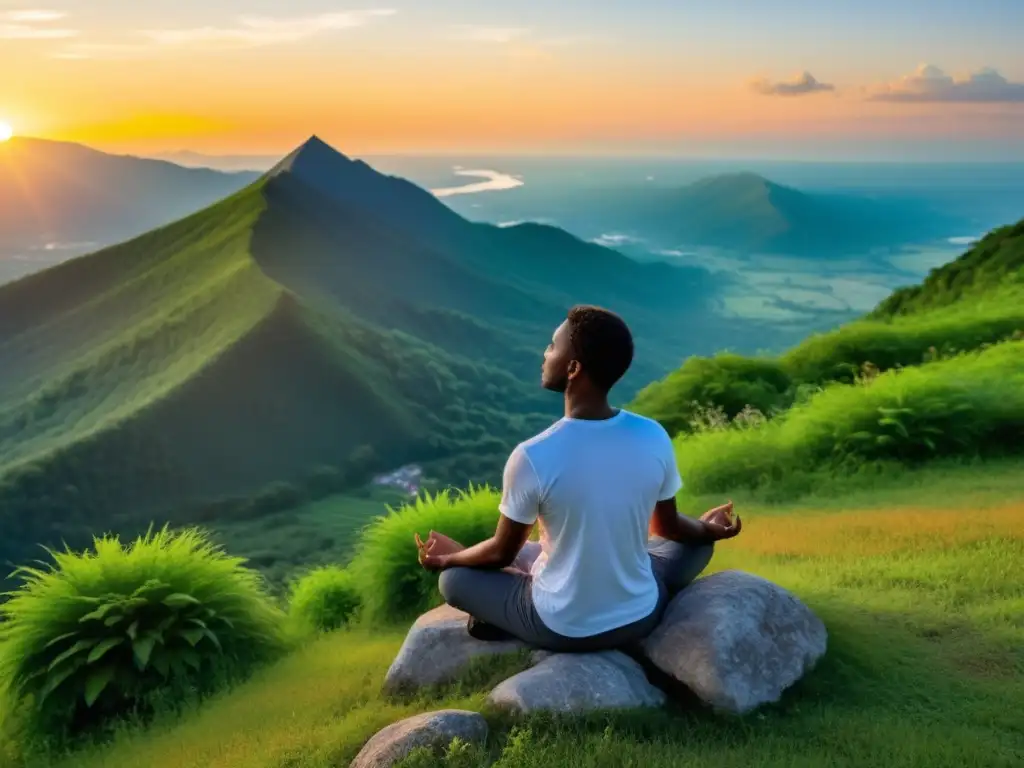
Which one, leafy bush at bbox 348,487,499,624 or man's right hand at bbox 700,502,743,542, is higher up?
man's right hand at bbox 700,502,743,542

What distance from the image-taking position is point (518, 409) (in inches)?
6422

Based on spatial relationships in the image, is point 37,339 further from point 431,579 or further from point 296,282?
point 431,579

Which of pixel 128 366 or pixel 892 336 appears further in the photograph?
pixel 128 366

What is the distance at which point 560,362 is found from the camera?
182 inches

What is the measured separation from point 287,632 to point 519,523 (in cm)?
499

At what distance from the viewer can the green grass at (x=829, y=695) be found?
14.7 feet

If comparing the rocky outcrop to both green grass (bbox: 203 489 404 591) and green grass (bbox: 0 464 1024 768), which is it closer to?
green grass (bbox: 0 464 1024 768)

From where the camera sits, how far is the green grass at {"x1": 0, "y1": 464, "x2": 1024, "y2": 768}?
449 cm

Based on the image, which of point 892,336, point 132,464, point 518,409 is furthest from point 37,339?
point 892,336

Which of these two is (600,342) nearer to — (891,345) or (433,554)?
(433,554)

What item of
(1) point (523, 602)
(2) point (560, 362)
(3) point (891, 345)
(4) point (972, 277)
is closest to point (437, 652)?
(1) point (523, 602)

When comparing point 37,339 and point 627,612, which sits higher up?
point 627,612

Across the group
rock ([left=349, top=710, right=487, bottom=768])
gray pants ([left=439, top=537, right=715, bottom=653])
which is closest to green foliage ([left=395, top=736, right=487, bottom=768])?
rock ([left=349, top=710, right=487, bottom=768])

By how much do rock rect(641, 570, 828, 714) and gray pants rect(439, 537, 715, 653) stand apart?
0.44 feet
